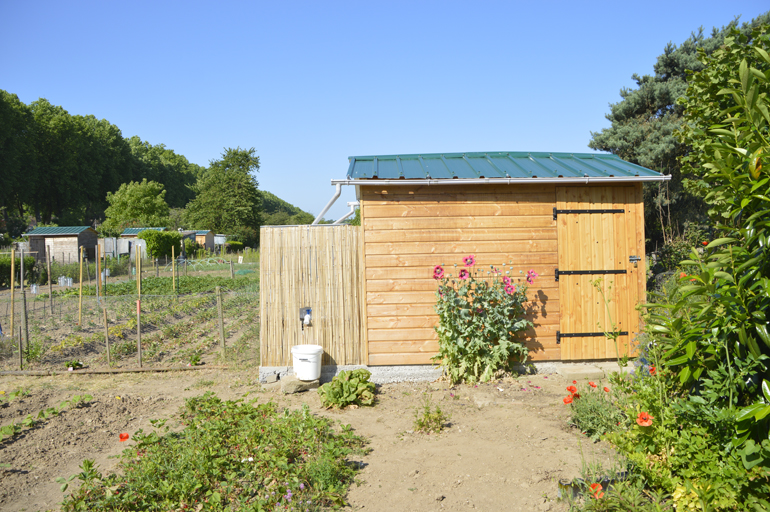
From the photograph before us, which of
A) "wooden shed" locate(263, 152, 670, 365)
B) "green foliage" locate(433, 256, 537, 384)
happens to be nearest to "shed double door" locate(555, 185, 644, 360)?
"wooden shed" locate(263, 152, 670, 365)

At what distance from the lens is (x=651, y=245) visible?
16.3 m

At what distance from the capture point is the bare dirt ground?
3.36m

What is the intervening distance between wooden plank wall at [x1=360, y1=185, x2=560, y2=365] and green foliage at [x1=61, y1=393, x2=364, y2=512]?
199cm

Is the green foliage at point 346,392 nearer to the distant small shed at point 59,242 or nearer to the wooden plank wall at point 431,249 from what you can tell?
the wooden plank wall at point 431,249

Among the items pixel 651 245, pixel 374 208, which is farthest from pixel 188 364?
pixel 651 245

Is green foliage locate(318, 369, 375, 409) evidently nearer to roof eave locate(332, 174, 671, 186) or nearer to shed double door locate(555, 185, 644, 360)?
roof eave locate(332, 174, 671, 186)

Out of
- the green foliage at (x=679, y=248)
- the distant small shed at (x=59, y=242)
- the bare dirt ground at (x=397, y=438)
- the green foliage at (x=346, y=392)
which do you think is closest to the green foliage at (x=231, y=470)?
the bare dirt ground at (x=397, y=438)

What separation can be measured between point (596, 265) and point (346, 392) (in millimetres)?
3782

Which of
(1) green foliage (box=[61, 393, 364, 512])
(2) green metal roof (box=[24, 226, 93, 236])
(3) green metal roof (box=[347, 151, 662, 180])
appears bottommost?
(1) green foliage (box=[61, 393, 364, 512])

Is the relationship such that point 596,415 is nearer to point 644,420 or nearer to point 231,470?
point 644,420

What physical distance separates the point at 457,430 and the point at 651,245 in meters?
14.7

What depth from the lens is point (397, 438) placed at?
4.39 m

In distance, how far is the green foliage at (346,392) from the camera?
5.26 meters

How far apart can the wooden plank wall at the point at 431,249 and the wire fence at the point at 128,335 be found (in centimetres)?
243
